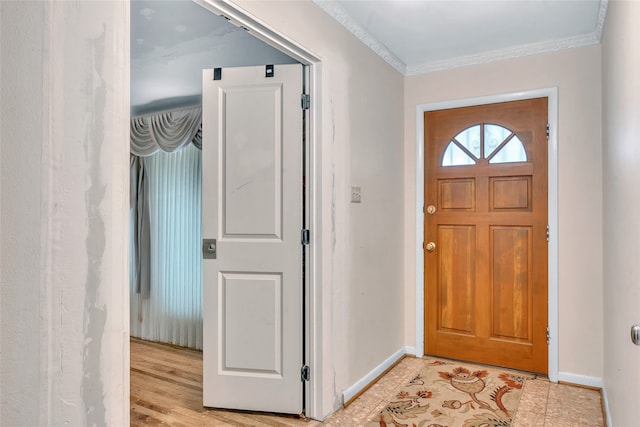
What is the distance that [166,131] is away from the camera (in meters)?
4.05

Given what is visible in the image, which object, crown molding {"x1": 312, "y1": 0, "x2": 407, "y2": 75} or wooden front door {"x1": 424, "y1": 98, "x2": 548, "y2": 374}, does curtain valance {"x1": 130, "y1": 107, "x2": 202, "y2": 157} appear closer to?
crown molding {"x1": 312, "y1": 0, "x2": 407, "y2": 75}

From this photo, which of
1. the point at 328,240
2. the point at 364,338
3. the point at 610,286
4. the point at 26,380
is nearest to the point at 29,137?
the point at 26,380

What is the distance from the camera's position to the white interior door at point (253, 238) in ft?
7.77

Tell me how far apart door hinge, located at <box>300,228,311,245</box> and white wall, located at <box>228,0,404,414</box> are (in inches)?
3.3

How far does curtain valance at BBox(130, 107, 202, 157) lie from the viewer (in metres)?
3.87

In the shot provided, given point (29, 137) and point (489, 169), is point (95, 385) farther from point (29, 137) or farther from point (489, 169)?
point (489, 169)

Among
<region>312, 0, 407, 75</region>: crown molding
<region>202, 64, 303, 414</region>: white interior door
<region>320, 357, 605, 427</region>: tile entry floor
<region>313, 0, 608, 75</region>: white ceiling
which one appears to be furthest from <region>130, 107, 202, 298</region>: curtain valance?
<region>320, 357, 605, 427</region>: tile entry floor

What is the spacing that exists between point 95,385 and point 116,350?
0.34 ft

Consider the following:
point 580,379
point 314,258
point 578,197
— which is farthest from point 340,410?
point 578,197

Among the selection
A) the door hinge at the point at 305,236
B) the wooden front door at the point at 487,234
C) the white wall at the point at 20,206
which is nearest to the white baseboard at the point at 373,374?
the wooden front door at the point at 487,234

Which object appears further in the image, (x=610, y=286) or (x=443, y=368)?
(x=443, y=368)

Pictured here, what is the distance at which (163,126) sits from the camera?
13.4ft

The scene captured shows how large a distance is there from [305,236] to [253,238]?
0.31 meters

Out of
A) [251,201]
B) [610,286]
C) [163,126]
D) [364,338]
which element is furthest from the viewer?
[163,126]
